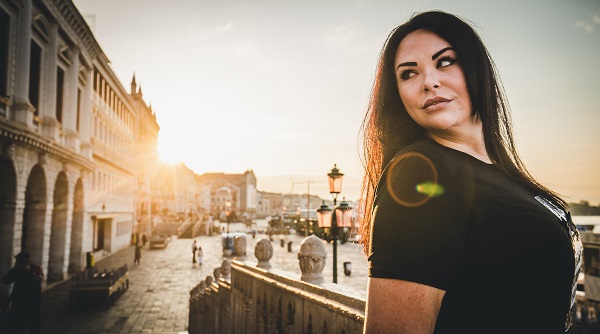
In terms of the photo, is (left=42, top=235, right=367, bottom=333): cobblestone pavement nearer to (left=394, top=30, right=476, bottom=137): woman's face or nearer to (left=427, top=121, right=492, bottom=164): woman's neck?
(left=427, top=121, right=492, bottom=164): woman's neck

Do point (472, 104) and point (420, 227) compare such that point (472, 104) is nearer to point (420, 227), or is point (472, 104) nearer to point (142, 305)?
point (420, 227)

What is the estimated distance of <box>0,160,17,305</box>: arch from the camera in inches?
569

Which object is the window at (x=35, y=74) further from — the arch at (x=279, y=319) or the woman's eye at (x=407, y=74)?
the woman's eye at (x=407, y=74)

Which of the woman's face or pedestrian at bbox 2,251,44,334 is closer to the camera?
the woman's face

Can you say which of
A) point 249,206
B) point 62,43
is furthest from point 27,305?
point 249,206

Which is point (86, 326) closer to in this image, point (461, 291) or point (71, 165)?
point (71, 165)

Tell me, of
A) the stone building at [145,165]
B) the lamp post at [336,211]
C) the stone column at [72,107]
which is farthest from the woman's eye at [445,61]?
the stone building at [145,165]

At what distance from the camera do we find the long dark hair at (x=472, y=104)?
1299 mm

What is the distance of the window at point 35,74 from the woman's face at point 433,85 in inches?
774

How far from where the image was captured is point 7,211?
14.7 meters

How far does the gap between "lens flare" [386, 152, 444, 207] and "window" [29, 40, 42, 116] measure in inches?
782

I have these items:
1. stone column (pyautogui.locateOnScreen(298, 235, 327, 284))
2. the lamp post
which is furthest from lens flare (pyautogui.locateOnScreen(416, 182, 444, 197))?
the lamp post

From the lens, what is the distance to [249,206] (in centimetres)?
15562

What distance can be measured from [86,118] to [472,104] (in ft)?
89.3
